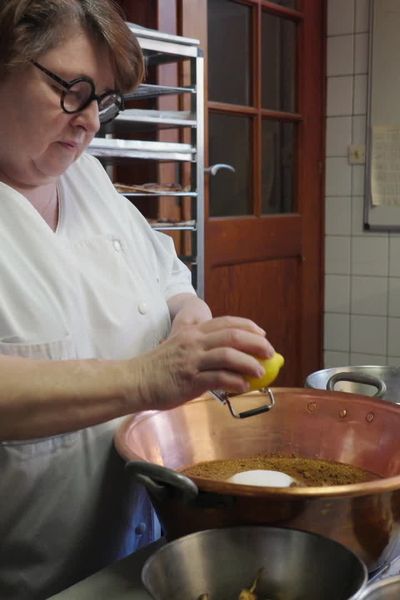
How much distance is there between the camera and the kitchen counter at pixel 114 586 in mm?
861

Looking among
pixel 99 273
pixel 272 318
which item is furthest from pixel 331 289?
pixel 99 273

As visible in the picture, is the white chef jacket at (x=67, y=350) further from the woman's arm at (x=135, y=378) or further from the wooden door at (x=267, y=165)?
the wooden door at (x=267, y=165)

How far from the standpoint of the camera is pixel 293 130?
3.49 m

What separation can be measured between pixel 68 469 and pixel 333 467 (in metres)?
0.36

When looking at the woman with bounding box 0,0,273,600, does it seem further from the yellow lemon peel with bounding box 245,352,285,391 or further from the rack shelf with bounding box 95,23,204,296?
the rack shelf with bounding box 95,23,204,296

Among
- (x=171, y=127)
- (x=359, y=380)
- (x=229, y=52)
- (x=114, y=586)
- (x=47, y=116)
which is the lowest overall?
(x=114, y=586)

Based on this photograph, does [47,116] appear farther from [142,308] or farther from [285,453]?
[285,453]

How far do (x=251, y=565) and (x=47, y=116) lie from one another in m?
0.63

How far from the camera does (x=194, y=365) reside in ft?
2.70

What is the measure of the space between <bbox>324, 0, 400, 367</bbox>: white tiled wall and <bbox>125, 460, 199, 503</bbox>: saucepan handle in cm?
284

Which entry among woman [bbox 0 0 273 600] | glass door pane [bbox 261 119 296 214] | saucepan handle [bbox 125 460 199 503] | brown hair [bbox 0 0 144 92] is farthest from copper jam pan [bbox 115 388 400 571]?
glass door pane [bbox 261 119 296 214]

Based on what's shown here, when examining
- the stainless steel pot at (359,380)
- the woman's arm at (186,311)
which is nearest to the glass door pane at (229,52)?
the stainless steel pot at (359,380)

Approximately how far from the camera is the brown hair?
1024 mm

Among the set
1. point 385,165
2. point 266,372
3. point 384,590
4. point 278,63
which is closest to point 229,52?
point 278,63
